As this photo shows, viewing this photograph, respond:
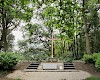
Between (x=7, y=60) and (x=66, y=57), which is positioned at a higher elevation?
(x=7, y=60)

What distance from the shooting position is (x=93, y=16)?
19.5m

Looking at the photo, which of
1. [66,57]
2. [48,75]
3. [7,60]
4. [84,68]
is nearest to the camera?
[48,75]

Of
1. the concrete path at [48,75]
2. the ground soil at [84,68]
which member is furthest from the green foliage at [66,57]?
the concrete path at [48,75]

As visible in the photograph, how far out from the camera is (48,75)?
37.7 feet

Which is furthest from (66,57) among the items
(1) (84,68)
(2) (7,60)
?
(2) (7,60)

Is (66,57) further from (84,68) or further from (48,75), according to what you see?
(48,75)

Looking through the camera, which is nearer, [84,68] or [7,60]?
[7,60]

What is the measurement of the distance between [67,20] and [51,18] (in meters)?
0.36

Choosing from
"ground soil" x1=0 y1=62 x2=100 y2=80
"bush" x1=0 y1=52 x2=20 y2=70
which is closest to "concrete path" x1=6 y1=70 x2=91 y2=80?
"ground soil" x1=0 y1=62 x2=100 y2=80

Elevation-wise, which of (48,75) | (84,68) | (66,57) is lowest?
(48,75)

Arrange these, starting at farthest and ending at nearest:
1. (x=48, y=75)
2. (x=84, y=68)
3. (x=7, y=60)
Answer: (x=84, y=68) < (x=7, y=60) < (x=48, y=75)

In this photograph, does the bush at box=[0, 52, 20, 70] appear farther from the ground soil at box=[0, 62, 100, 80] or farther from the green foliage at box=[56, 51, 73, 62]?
the green foliage at box=[56, 51, 73, 62]

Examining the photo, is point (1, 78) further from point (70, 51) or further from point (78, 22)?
point (70, 51)

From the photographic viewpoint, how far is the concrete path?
10805 millimetres
